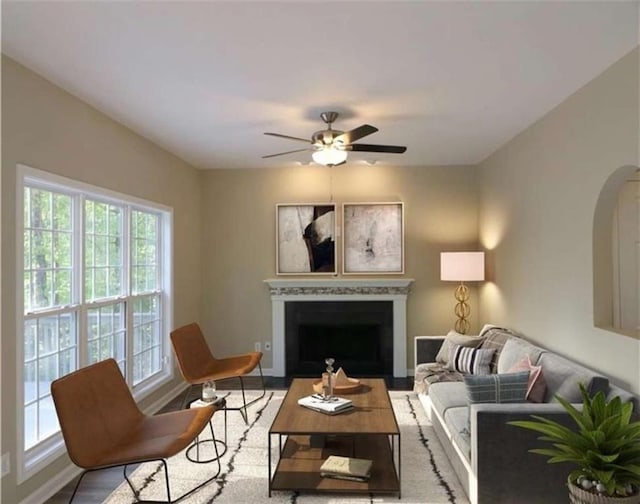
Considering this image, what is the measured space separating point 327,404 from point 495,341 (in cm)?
179

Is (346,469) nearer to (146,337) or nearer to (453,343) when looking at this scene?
(453,343)

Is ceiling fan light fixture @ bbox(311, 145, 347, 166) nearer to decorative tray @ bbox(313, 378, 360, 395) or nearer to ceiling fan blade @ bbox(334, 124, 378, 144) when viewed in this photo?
ceiling fan blade @ bbox(334, 124, 378, 144)

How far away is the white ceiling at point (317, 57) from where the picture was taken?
2.08m

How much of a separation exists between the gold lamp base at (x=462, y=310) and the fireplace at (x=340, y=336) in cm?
83

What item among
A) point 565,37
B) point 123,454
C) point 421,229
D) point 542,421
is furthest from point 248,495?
point 421,229

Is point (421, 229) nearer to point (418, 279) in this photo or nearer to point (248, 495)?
point (418, 279)

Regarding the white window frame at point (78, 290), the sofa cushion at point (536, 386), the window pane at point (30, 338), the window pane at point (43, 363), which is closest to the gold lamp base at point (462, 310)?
the sofa cushion at point (536, 386)

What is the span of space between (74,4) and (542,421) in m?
3.10

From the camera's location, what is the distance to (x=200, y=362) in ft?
13.6

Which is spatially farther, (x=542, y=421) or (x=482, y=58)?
(x=482, y=58)

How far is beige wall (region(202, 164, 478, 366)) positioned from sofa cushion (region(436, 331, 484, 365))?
1199mm

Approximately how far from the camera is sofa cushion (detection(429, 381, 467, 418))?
3195 millimetres

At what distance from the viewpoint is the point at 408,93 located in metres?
3.09

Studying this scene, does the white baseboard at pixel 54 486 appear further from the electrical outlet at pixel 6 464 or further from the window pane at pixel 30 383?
the window pane at pixel 30 383
